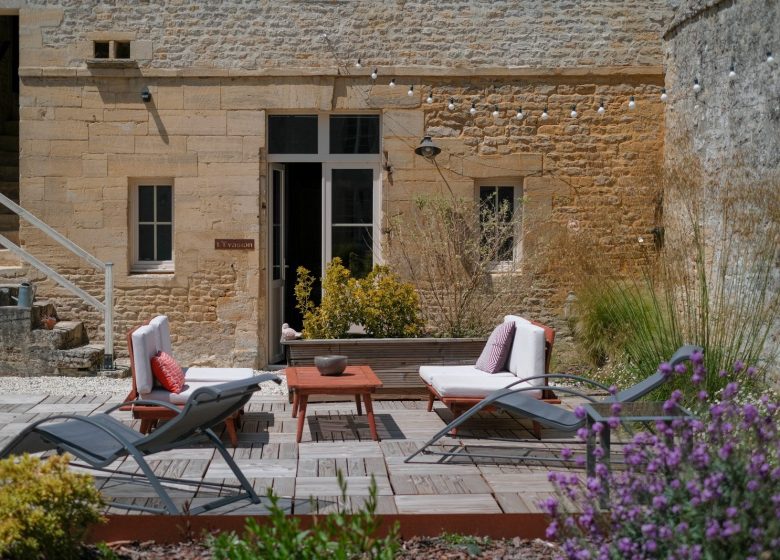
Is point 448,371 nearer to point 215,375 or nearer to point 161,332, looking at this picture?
point 215,375

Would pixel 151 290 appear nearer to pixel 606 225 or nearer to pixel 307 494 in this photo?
pixel 606 225

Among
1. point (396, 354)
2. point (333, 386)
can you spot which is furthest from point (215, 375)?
point (396, 354)

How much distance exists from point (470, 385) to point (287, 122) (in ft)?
15.4

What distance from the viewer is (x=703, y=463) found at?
10.2 feet

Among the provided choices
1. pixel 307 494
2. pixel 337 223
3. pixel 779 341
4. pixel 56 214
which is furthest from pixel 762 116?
pixel 56 214

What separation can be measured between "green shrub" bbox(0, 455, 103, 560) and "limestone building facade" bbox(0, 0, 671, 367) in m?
6.49

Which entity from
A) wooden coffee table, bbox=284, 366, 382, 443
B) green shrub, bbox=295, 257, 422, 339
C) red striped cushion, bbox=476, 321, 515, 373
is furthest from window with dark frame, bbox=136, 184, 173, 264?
red striped cushion, bbox=476, 321, 515, 373

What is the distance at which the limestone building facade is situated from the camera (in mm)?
10062

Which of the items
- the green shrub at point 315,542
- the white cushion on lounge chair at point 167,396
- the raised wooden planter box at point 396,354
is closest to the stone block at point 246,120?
the raised wooden planter box at point 396,354

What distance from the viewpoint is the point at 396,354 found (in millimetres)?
8023

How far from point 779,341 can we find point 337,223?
188 inches

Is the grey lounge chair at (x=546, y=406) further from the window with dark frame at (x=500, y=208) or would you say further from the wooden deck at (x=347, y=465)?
the window with dark frame at (x=500, y=208)

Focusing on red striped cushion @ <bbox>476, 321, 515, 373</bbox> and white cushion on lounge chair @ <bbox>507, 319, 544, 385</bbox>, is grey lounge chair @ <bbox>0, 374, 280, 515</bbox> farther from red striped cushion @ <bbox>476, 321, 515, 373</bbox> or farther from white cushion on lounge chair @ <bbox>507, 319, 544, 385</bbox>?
red striped cushion @ <bbox>476, 321, 515, 373</bbox>

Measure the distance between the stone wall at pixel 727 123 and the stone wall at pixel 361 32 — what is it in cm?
70
